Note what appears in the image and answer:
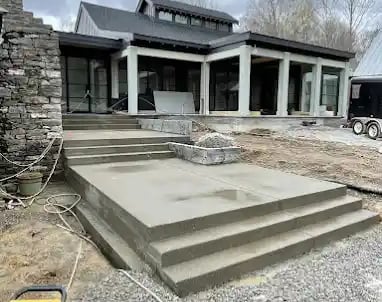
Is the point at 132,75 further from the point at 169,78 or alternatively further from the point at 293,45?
the point at 293,45

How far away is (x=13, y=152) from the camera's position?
5285mm

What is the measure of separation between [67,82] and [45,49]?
23.6ft

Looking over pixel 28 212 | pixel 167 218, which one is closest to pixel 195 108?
pixel 28 212

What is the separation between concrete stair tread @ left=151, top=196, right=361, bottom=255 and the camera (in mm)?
2670

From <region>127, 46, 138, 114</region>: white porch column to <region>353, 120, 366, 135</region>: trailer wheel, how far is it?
7.69m

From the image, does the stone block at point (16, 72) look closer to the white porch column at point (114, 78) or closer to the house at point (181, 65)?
the house at point (181, 65)

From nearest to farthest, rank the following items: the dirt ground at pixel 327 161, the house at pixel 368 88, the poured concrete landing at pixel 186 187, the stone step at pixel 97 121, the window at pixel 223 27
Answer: the poured concrete landing at pixel 186 187, the dirt ground at pixel 327 161, the stone step at pixel 97 121, the house at pixel 368 88, the window at pixel 223 27

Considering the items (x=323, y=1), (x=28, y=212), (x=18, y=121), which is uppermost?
(x=323, y=1)

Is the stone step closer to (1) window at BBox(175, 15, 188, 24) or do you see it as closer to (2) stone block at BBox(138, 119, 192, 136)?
(2) stone block at BBox(138, 119, 192, 136)

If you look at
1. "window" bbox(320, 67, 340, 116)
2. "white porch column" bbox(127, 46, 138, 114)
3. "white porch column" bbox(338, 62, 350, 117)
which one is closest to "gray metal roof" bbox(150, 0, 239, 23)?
"window" bbox(320, 67, 340, 116)

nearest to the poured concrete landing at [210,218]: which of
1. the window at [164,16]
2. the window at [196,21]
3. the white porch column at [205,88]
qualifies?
the white porch column at [205,88]

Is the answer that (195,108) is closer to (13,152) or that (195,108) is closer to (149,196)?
(13,152)

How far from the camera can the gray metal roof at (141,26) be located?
1366 centimetres

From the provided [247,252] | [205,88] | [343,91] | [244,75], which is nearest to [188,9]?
[205,88]
